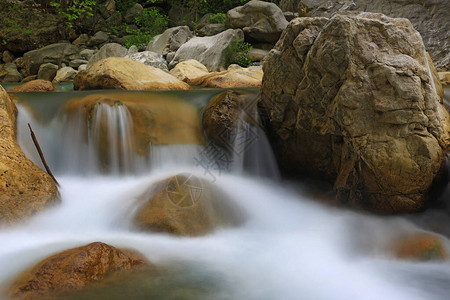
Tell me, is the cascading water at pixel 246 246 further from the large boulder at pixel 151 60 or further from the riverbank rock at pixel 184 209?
the large boulder at pixel 151 60

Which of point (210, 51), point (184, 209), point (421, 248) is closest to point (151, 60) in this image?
point (210, 51)

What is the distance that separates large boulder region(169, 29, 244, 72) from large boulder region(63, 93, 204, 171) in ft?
18.5

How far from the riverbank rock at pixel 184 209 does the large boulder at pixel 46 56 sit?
1135cm

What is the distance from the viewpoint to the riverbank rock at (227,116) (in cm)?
480

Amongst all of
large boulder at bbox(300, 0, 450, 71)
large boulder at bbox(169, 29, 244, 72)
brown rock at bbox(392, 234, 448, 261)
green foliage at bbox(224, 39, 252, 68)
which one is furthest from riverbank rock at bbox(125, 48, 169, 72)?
brown rock at bbox(392, 234, 448, 261)

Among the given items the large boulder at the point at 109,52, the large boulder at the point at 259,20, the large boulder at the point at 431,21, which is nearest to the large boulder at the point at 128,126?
the large boulder at the point at 109,52

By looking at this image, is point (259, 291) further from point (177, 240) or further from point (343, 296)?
point (177, 240)

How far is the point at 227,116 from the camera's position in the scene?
15.8ft

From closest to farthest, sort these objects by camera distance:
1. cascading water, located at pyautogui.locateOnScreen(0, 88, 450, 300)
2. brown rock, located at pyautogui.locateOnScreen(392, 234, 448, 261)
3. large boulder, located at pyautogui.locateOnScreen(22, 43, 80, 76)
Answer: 1. cascading water, located at pyautogui.locateOnScreen(0, 88, 450, 300)
2. brown rock, located at pyautogui.locateOnScreen(392, 234, 448, 261)
3. large boulder, located at pyautogui.locateOnScreen(22, 43, 80, 76)

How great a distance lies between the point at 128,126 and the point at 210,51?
6748 millimetres

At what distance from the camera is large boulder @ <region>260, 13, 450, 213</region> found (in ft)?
10.4

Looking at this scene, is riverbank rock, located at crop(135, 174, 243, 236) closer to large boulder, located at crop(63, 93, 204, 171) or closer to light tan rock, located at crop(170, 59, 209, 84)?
large boulder, located at crop(63, 93, 204, 171)

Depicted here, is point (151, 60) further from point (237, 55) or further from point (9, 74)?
point (9, 74)

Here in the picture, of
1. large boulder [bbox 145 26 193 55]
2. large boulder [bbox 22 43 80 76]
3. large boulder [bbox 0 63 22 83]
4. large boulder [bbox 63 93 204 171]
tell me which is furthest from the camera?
large boulder [bbox 22 43 80 76]
